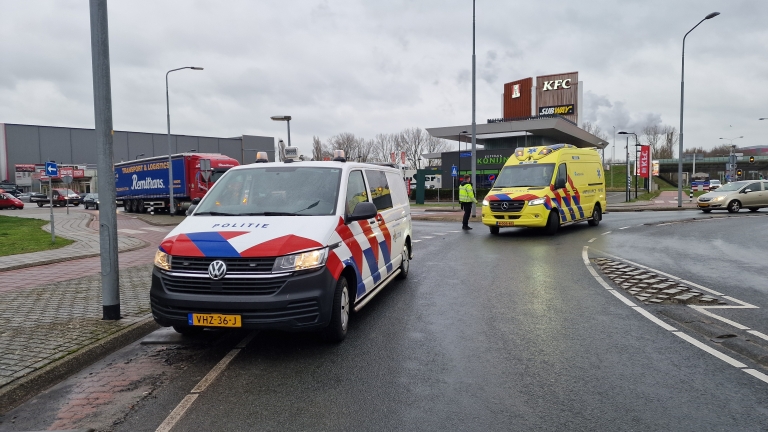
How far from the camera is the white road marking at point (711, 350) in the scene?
4676 mm

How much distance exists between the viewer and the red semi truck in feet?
96.7

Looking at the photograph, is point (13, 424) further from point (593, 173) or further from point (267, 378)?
point (593, 173)

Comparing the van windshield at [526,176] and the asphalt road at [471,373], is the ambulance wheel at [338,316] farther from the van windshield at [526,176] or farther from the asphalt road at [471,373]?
the van windshield at [526,176]

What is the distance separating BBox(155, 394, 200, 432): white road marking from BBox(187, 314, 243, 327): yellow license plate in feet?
2.42

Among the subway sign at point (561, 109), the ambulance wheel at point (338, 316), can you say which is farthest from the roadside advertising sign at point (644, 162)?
the ambulance wheel at point (338, 316)

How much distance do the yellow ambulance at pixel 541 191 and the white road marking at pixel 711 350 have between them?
9916 millimetres

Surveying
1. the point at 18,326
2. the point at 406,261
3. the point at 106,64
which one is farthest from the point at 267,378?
the point at 406,261

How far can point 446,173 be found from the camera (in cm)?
6569

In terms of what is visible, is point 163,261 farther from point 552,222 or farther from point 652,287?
point 552,222

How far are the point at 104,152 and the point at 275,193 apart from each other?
2008 mm

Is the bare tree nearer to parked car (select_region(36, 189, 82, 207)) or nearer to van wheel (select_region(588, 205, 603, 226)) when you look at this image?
parked car (select_region(36, 189, 82, 207))

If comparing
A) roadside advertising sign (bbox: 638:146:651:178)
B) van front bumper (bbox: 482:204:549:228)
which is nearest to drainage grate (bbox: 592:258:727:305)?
van front bumper (bbox: 482:204:549:228)

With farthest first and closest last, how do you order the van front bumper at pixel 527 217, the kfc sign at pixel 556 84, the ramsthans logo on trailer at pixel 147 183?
the kfc sign at pixel 556 84
the ramsthans logo on trailer at pixel 147 183
the van front bumper at pixel 527 217

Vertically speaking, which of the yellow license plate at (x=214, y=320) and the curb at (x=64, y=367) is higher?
the yellow license plate at (x=214, y=320)
